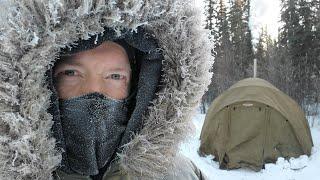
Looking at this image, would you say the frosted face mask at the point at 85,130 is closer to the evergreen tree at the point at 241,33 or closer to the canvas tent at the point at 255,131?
the canvas tent at the point at 255,131

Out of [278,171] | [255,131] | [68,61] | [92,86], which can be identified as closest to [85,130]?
[92,86]

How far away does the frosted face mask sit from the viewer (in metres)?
2.05

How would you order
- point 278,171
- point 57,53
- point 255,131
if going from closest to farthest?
point 57,53, point 278,171, point 255,131

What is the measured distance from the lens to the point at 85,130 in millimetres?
2045

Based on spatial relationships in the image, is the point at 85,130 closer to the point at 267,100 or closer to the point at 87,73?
the point at 87,73

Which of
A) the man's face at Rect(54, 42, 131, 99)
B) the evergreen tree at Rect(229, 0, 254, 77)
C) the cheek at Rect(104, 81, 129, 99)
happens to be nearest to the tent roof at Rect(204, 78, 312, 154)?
the cheek at Rect(104, 81, 129, 99)

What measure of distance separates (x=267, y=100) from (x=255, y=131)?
2.30 feet

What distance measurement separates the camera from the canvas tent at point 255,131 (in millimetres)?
10109

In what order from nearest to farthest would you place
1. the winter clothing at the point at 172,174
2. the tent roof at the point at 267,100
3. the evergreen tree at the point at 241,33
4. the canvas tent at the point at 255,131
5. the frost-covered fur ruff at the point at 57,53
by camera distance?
the frost-covered fur ruff at the point at 57,53
the winter clothing at the point at 172,174
the canvas tent at the point at 255,131
the tent roof at the point at 267,100
the evergreen tree at the point at 241,33

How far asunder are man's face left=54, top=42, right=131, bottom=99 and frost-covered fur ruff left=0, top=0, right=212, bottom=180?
0.20 meters

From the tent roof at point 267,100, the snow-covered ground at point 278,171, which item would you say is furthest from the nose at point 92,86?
the tent roof at point 267,100

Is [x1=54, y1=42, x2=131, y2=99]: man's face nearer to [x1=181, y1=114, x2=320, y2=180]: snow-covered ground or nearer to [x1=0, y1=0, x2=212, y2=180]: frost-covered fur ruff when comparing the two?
[x1=0, y1=0, x2=212, y2=180]: frost-covered fur ruff

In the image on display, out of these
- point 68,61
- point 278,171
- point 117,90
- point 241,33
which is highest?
point 241,33

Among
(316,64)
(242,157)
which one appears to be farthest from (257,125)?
(316,64)
